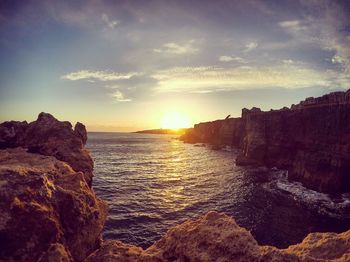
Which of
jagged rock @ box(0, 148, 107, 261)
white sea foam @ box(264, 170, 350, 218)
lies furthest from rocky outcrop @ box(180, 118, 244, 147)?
jagged rock @ box(0, 148, 107, 261)

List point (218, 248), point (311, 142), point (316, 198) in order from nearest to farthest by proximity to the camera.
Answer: point (218, 248), point (316, 198), point (311, 142)

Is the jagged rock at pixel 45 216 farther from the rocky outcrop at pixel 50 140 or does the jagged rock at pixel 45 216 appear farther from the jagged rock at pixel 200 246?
the rocky outcrop at pixel 50 140

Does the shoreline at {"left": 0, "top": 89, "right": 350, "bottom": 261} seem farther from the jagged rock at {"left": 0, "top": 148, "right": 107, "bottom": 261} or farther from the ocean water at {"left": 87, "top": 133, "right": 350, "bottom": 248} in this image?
the ocean water at {"left": 87, "top": 133, "right": 350, "bottom": 248}

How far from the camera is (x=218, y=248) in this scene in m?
6.87

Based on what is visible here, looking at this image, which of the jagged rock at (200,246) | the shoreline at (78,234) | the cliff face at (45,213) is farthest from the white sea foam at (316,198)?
the cliff face at (45,213)

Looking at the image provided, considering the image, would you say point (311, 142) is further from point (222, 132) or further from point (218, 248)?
point (222, 132)

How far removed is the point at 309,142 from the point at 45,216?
49295 mm

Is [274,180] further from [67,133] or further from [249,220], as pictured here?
[67,133]

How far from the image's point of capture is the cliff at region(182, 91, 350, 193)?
39.7m

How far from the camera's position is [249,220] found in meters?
31.1

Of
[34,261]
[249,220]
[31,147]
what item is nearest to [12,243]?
[34,261]

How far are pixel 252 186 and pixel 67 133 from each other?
38578 mm

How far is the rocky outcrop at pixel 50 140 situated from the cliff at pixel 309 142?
1505 inches

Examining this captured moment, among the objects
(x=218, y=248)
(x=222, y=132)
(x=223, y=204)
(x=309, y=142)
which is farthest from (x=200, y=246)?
(x=222, y=132)
